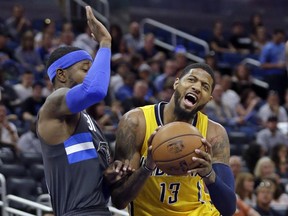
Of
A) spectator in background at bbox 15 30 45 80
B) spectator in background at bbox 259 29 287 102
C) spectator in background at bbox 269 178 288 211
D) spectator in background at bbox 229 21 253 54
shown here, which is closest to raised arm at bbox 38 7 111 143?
spectator in background at bbox 269 178 288 211

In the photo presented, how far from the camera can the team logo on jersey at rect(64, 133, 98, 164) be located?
17.8ft

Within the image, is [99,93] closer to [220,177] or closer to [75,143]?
[75,143]

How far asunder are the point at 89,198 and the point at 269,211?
17.0 ft

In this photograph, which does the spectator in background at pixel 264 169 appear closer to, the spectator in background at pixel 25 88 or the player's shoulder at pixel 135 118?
the spectator in background at pixel 25 88

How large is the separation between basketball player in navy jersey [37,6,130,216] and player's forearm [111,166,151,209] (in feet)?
0.21

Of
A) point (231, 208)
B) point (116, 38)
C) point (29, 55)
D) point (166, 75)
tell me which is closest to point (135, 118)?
point (231, 208)

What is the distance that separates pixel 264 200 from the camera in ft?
33.7

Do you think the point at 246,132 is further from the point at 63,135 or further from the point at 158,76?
the point at 63,135

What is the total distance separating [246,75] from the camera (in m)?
16.1

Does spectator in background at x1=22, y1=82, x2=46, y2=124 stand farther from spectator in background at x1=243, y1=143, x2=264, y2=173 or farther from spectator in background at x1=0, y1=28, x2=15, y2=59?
spectator in background at x1=243, y1=143, x2=264, y2=173

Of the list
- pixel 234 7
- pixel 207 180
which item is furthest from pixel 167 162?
pixel 234 7

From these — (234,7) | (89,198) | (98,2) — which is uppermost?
(89,198)

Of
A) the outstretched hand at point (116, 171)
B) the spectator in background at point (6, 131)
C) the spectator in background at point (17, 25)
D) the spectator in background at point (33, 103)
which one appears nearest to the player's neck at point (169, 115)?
the outstretched hand at point (116, 171)

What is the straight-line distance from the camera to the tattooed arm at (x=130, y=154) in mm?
5534
